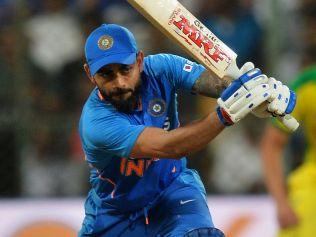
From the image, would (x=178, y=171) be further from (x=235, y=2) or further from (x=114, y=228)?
(x=235, y=2)

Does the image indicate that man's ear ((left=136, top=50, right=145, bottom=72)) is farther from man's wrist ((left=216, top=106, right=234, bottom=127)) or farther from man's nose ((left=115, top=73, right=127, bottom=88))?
man's wrist ((left=216, top=106, right=234, bottom=127))

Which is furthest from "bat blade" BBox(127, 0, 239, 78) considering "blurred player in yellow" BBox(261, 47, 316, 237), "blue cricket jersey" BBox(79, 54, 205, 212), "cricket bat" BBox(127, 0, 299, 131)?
"blurred player in yellow" BBox(261, 47, 316, 237)

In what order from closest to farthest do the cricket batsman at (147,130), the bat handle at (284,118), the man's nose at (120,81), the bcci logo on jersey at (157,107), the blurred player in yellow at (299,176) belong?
the cricket batsman at (147,130), the bat handle at (284,118), the man's nose at (120,81), the bcci logo on jersey at (157,107), the blurred player in yellow at (299,176)

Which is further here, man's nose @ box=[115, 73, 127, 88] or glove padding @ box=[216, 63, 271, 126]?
man's nose @ box=[115, 73, 127, 88]

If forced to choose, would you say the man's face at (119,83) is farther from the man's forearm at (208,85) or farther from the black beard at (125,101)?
the man's forearm at (208,85)

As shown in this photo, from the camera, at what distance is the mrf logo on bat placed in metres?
5.36

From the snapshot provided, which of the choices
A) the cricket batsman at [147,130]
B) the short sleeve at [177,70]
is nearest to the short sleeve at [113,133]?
the cricket batsman at [147,130]

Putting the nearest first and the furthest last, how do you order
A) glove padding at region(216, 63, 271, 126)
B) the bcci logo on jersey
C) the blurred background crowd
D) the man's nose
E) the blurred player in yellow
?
glove padding at region(216, 63, 271, 126) → the man's nose → the bcci logo on jersey → the blurred player in yellow → the blurred background crowd

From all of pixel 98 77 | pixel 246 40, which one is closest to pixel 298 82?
pixel 246 40

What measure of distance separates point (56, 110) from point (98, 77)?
371 cm

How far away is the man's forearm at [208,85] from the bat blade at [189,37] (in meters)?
0.35

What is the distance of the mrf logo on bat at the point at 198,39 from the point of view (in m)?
5.36

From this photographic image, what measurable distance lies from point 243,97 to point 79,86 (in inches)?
167

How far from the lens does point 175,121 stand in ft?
19.1
